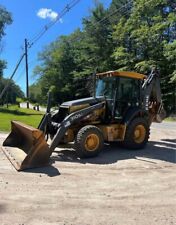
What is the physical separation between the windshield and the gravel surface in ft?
6.68

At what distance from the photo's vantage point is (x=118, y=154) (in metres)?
10.1

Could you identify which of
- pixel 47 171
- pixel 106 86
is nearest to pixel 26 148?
pixel 47 171

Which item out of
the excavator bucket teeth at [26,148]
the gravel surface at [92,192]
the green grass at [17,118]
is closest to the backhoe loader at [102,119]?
the excavator bucket teeth at [26,148]

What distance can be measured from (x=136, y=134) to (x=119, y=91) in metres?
1.43

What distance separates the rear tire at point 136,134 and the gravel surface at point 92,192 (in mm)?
1000

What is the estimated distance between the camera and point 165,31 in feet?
92.0

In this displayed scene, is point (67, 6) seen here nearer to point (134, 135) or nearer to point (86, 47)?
point (134, 135)

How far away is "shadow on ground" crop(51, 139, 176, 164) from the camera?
9.27m

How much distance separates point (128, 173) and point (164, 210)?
2.44 meters

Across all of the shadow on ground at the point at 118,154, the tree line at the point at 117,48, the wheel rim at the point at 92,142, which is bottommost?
the shadow on ground at the point at 118,154

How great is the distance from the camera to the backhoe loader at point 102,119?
9.56 metres

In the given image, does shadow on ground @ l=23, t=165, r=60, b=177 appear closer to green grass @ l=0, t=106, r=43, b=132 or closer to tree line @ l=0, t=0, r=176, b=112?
tree line @ l=0, t=0, r=176, b=112

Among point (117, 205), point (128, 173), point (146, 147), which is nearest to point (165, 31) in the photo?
point (146, 147)

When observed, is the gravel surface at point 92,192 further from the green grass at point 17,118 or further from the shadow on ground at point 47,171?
the green grass at point 17,118
